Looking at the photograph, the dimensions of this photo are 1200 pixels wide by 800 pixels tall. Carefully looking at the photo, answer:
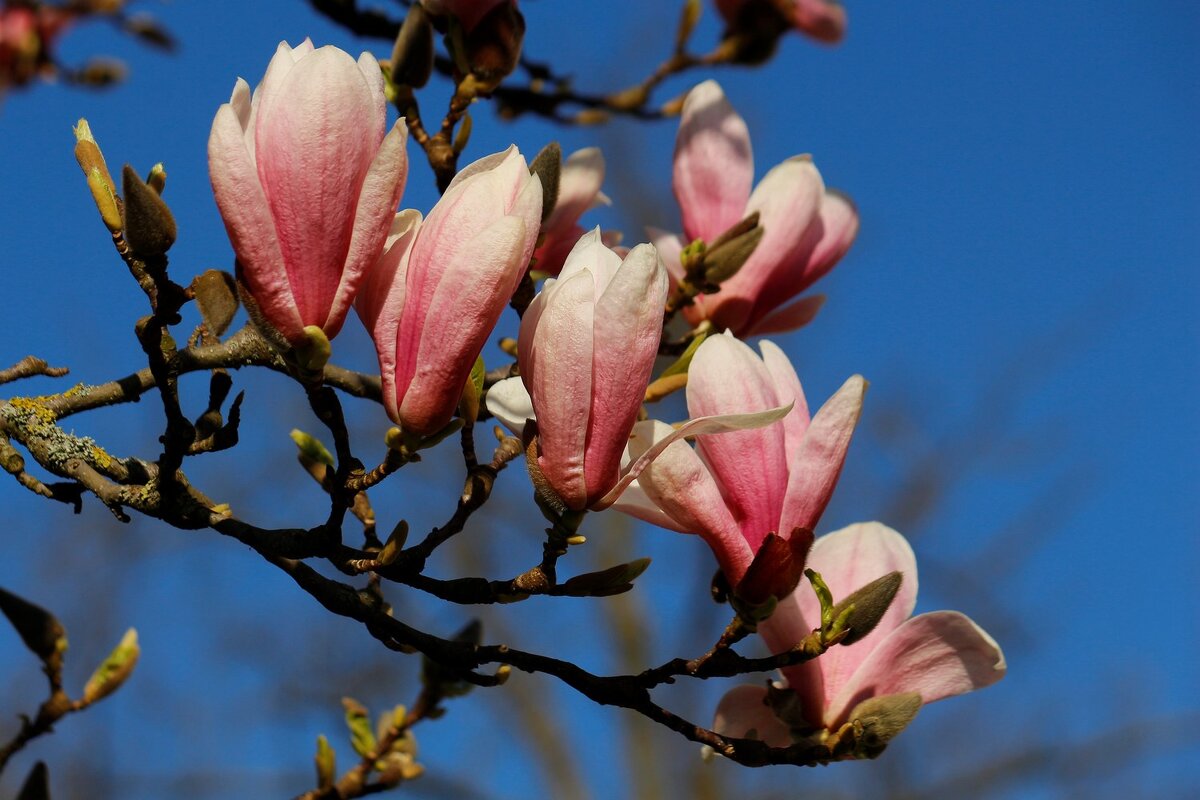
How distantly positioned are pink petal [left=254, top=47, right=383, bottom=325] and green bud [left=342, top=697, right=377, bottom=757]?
68cm

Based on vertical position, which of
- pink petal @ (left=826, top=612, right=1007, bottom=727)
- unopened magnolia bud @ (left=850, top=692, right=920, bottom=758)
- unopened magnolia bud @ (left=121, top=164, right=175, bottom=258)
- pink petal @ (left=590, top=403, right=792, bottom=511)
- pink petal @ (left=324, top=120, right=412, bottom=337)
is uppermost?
pink petal @ (left=324, top=120, right=412, bottom=337)

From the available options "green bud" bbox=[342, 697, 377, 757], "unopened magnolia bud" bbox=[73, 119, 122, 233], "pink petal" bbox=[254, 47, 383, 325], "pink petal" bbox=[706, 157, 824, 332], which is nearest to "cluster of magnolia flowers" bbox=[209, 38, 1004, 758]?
"pink petal" bbox=[254, 47, 383, 325]

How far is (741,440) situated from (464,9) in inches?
23.3

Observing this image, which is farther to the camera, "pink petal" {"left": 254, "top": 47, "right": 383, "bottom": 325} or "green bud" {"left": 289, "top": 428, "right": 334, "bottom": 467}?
"green bud" {"left": 289, "top": 428, "right": 334, "bottom": 467}

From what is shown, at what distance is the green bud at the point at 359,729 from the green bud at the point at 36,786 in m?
0.41

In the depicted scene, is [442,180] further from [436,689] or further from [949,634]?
[949,634]

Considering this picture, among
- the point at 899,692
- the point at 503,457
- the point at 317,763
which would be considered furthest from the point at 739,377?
the point at 317,763

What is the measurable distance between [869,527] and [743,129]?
1.80 feet

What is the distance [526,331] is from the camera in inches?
34.4

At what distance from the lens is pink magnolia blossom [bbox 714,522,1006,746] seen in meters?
1.06

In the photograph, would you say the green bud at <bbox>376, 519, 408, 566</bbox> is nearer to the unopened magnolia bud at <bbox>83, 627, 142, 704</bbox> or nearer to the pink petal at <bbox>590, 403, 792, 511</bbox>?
the pink petal at <bbox>590, 403, 792, 511</bbox>

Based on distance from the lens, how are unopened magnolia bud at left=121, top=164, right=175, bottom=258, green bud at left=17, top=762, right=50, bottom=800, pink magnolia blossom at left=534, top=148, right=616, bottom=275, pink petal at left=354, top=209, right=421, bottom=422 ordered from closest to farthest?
unopened magnolia bud at left=121, top=164, right=175, bottom=258 → pink petal at left=354, top=209, right=421, bottom=422 → green bud at left=17, top=762, right=50, bottom=800 → pink magnolia blossom at left=534, top=148, right=616, bottom=275

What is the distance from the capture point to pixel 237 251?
33.3 inches

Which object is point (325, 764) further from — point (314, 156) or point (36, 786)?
point (314, 156)
